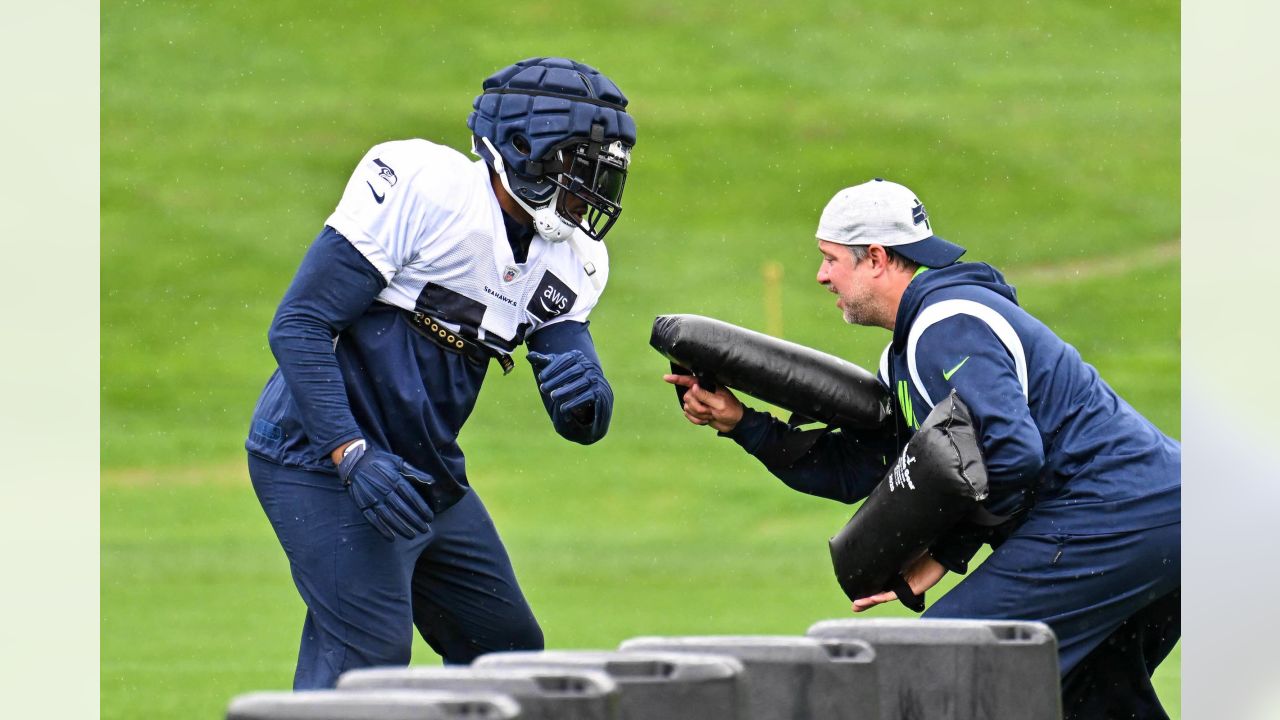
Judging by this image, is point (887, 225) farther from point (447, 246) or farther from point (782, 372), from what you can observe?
point (447, 246)

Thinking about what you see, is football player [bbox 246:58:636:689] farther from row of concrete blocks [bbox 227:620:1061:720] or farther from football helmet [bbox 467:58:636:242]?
row of concrete blocks [bbox 227:620:1061:720]

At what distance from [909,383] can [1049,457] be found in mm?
399

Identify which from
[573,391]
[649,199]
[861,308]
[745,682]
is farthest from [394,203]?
[649,199]

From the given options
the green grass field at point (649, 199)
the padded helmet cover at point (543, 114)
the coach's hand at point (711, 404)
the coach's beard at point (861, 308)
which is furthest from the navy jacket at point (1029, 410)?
the green grass field at point (649, 199)

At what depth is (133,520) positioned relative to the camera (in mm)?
15211

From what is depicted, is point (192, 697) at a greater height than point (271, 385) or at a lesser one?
lesser

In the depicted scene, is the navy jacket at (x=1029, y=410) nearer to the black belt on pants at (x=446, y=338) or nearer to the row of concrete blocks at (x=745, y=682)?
the row of concrete blocks at (x=745, y=682)

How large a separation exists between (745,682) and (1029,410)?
1725mm

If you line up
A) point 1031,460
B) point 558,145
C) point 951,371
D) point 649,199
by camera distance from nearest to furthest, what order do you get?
point 1031,460 < point 951,371 < point 558,145 < point 649,199

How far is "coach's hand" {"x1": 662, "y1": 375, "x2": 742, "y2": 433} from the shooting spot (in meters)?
5.00

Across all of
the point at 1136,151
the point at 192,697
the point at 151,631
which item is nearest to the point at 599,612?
the point at 151,631

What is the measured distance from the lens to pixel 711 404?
5.01m

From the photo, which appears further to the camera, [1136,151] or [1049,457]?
[1136,151]
